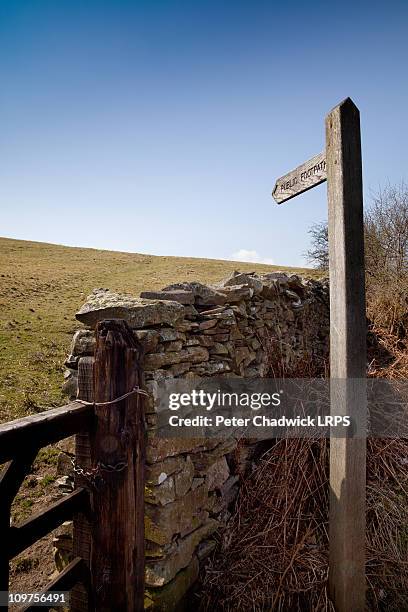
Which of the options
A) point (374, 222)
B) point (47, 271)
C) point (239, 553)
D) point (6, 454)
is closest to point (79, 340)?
point (6, 454)

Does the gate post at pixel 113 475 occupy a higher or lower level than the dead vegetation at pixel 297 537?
higher

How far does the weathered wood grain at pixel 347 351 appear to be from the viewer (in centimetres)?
281

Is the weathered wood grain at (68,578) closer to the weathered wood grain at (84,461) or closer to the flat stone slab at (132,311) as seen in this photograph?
the weathered wood grain at (84,461)

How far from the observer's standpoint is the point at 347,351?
2828 mm

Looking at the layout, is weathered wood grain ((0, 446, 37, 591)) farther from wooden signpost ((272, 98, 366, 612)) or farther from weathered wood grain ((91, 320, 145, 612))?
wooden signpost ((272, 98, 366, 612))

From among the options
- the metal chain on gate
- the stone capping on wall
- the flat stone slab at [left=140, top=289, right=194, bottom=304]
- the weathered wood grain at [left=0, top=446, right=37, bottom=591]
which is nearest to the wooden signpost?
the stone capping on wall

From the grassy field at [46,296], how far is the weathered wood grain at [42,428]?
→ 476 cm

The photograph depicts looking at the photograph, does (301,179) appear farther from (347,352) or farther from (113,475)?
(113,475)

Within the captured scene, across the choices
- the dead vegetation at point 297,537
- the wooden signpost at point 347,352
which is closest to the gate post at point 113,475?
the dead vegetation at point 297,537

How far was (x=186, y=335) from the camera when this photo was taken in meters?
3.11

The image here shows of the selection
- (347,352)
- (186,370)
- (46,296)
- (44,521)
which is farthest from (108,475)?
(46,296)

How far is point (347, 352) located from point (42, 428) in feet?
6.63

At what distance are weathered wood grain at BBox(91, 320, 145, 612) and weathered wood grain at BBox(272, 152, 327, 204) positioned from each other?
1831 millimetres

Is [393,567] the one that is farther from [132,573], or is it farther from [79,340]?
[79,340]
